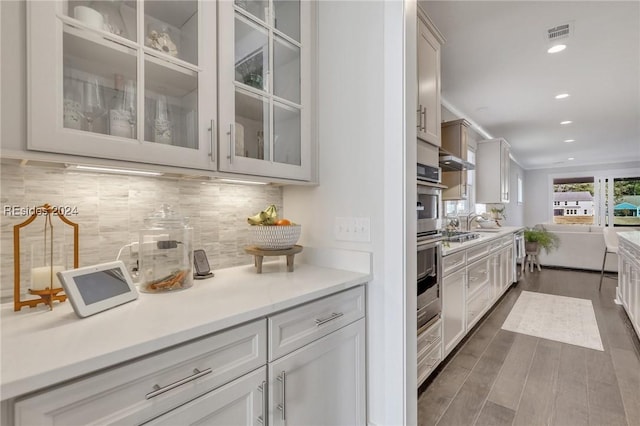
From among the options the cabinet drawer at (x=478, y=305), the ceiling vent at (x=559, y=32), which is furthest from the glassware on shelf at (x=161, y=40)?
the ceiling vent at (x=559, y=32)

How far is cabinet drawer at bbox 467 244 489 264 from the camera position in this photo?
2.62 meters

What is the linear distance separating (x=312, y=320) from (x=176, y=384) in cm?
50

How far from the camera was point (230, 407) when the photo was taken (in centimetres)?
87

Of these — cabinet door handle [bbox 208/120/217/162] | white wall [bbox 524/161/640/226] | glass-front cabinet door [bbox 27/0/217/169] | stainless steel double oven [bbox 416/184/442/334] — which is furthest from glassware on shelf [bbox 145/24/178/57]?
white wall [bbox 524/161/640/226]

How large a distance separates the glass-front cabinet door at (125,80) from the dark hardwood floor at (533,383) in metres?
1.94

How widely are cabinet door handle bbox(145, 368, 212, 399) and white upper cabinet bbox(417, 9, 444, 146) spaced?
1593 mm

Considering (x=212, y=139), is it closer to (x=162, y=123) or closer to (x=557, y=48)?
(x=162, y=123)

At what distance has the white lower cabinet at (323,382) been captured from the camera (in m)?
1.00

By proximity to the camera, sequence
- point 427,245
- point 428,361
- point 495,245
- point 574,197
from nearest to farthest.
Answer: point 427,245
point 428,361
point 495,245
point 574,197

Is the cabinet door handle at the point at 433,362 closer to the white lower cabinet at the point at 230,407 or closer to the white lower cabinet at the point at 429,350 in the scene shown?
the white lower cabinet at the point at 429,350

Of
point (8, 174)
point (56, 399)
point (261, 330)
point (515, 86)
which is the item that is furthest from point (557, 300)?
point (8, 174)

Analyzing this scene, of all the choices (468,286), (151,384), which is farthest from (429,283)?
(151,384)

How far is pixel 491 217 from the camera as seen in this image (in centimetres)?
512

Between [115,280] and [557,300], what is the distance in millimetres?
4918
